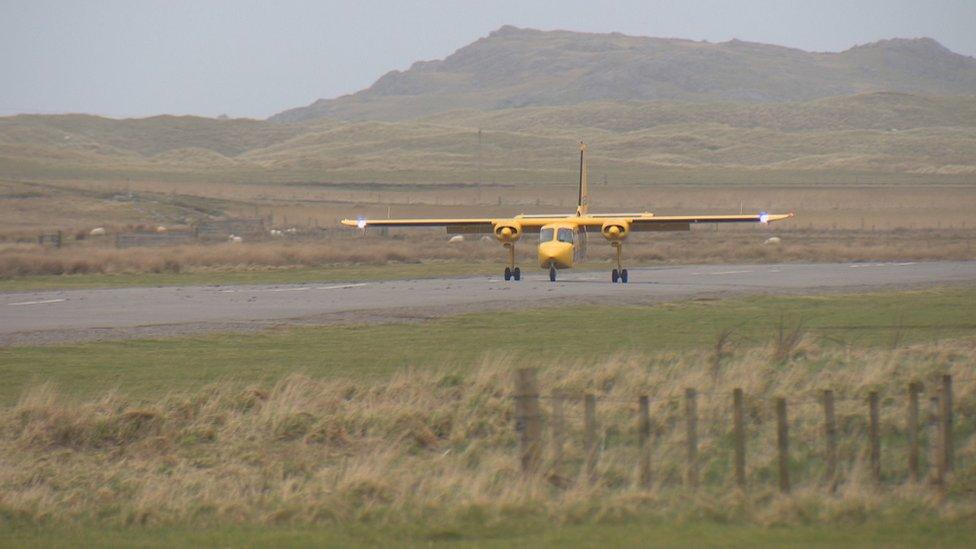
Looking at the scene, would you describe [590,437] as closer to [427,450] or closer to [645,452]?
→ [645,452]

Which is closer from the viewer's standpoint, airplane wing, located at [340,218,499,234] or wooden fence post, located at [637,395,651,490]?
wooden fence post, located at [637,395,651,490]

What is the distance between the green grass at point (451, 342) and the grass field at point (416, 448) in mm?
122

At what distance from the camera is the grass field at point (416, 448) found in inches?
388

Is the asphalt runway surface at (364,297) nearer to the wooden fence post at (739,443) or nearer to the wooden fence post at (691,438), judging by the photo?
the wooden fence post at (691,438)

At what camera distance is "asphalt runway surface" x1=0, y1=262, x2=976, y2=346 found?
2631 cm

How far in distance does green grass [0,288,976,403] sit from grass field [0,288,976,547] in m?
0.12

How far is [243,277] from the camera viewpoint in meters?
44.4

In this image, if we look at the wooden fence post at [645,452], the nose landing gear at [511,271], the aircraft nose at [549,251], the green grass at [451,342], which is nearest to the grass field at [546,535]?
the wooden fence post at [645,452]

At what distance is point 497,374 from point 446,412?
195cm

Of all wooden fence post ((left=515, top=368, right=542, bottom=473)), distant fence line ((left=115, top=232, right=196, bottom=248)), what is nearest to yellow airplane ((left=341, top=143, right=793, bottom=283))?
distant fence line ((left=115, top=232, right=196, bottom=248))

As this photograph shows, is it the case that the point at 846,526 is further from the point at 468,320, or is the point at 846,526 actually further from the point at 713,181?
the point at 713,181

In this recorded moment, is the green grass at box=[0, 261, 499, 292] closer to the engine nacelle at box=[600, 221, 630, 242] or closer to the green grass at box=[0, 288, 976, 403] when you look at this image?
the engine nacelle at box=[600, 221, 630, 242]

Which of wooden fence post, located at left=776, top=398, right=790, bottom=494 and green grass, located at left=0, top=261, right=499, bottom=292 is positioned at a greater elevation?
wooden fence post, located at left=776, top=398, right=790, bottom=494

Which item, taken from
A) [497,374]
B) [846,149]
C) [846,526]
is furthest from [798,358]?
[846,149]
